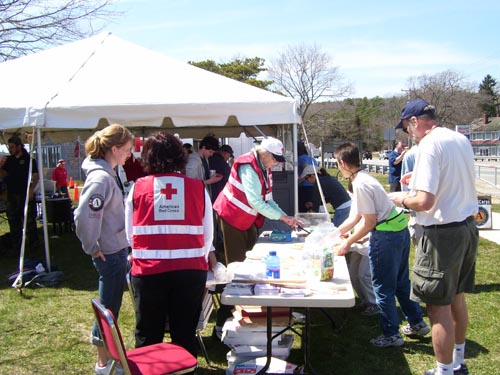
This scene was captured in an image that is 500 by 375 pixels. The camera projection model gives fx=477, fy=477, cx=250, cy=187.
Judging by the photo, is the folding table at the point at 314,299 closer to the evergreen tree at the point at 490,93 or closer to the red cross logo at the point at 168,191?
the red cross logo at the point at 168,191

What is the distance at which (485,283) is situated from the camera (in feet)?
17.4

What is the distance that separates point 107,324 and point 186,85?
4.36 m

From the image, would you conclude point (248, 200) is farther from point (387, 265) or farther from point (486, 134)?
point (486, 134)

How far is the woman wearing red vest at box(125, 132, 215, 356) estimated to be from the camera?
2.42 m

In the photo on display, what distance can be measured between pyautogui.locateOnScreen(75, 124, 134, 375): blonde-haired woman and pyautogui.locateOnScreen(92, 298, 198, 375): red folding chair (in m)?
0.50

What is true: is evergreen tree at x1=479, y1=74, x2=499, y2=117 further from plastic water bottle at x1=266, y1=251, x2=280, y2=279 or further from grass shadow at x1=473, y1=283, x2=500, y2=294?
plastic water bottle at x1=266, y1=251, x2=280, y2=279

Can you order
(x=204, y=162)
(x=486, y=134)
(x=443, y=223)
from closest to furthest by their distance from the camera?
(x=443, y=223) < (x=204, y=162) < (x=486, y=134)

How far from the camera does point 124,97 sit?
222 inches

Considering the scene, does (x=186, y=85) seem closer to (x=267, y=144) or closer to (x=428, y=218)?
(x=267, y=144)

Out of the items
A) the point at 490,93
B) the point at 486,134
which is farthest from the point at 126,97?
the point at 490,93

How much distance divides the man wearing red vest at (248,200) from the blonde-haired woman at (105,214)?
111cm

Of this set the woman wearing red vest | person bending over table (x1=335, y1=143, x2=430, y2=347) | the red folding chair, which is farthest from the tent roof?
the red folding chair

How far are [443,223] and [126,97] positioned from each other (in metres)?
4.09

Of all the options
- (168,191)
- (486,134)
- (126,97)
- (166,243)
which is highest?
(486,134)
